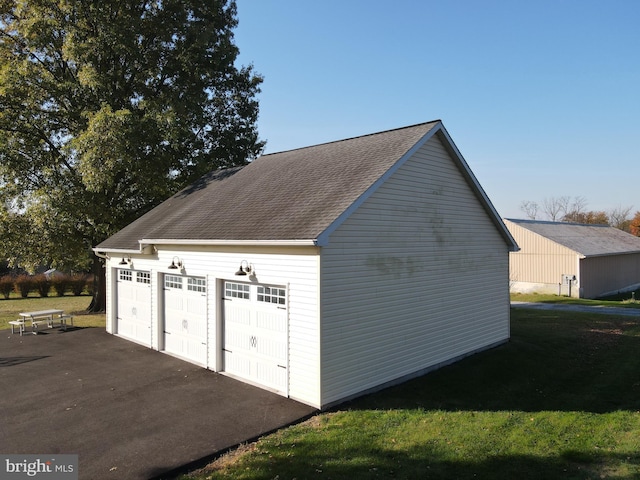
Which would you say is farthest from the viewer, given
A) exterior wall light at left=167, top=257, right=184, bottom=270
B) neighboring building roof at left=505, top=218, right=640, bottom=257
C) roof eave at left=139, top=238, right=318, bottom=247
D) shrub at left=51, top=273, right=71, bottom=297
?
shrub at left=51, top=273, right=71, bottom=297

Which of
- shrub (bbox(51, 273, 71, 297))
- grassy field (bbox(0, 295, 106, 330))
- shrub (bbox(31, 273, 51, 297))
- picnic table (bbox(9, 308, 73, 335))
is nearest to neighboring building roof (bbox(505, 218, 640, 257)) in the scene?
grassy field (bbox(0, 295, 106, 330))

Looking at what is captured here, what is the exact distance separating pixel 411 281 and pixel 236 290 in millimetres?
4169

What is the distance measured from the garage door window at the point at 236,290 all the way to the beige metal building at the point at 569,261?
83.5 feet

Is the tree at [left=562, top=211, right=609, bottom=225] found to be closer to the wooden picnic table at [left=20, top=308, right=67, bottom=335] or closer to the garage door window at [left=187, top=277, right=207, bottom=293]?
the garage door window at [left=187, top=277, right=207, bottom=293]

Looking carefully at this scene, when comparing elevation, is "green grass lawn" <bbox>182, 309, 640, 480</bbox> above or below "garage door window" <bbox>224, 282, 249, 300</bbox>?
below

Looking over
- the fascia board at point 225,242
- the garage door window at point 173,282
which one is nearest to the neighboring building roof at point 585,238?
the garage door window at point 173,282

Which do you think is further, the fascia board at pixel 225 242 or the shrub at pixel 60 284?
the shrub at pixel 60 284

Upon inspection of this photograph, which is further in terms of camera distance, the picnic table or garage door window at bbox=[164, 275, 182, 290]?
the picnic table

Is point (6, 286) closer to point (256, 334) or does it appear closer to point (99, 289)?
point (99, 289)

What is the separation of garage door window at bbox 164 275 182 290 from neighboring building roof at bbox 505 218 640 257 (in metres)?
25.9

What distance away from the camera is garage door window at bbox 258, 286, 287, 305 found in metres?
9.17

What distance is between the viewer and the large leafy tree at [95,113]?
18250mm

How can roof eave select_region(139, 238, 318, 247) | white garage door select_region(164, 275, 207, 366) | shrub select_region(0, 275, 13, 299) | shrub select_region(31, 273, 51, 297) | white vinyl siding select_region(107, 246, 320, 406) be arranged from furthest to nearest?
shrub select_region(31, 273, 51, 297) < shrub select_region(0, 275, 13, 299) < white garage door select_region(164, 275, 207, 366) < white vinyl siding select_region(107, 246, 320, 406) < roof eave select_region(139, 238, 318, 247)

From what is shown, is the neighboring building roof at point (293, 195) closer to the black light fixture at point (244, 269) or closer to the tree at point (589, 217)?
the black light fixture at point (244, 269)
